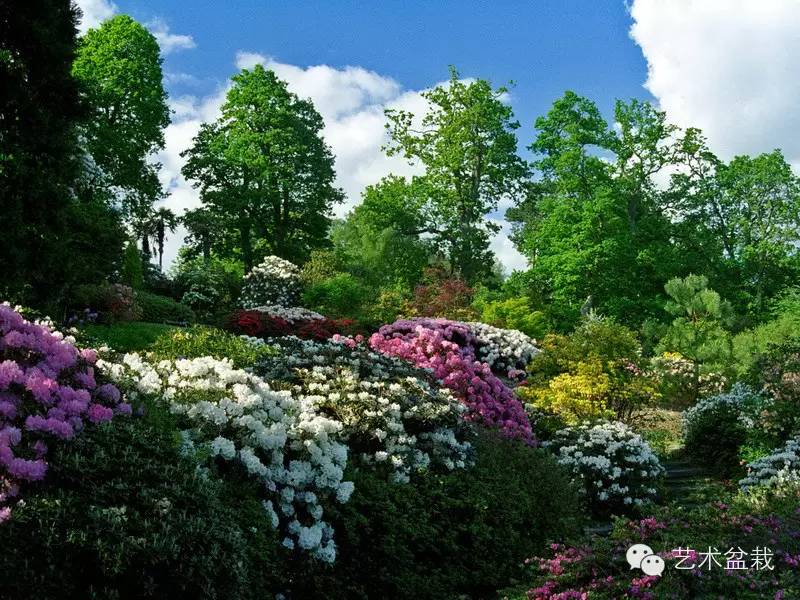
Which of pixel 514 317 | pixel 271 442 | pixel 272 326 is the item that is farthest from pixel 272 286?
pixel 271 442

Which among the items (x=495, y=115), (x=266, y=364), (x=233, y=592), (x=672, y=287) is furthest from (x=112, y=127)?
(x=233, y=592)

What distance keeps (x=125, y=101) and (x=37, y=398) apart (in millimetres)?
29352

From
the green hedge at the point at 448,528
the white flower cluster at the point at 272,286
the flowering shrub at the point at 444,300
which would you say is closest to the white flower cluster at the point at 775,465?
the green hedge at the point at 448,528

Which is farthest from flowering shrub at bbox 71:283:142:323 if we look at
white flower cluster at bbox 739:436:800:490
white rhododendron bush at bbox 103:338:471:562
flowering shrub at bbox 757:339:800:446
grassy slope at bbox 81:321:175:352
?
flowering shrub at bbox 757:339:800:446

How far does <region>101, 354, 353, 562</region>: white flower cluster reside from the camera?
4992mm

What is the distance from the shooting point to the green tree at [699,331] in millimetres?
20062

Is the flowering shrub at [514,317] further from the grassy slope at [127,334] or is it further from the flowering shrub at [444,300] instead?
the grassy slope at [127,334]

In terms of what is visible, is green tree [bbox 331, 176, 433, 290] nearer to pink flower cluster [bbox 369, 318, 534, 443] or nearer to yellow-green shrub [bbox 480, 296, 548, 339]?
yellow-green shrub [bbox 480, 296, 548, 339]

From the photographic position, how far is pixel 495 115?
3212 centimetres

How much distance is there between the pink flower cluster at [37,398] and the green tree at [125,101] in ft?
88.6

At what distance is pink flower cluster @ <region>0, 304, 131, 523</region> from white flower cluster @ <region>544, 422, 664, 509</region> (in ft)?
22.8

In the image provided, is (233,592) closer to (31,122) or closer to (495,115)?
(31,122)

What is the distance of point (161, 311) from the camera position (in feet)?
61.5

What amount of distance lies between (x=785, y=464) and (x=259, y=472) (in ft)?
24.9
